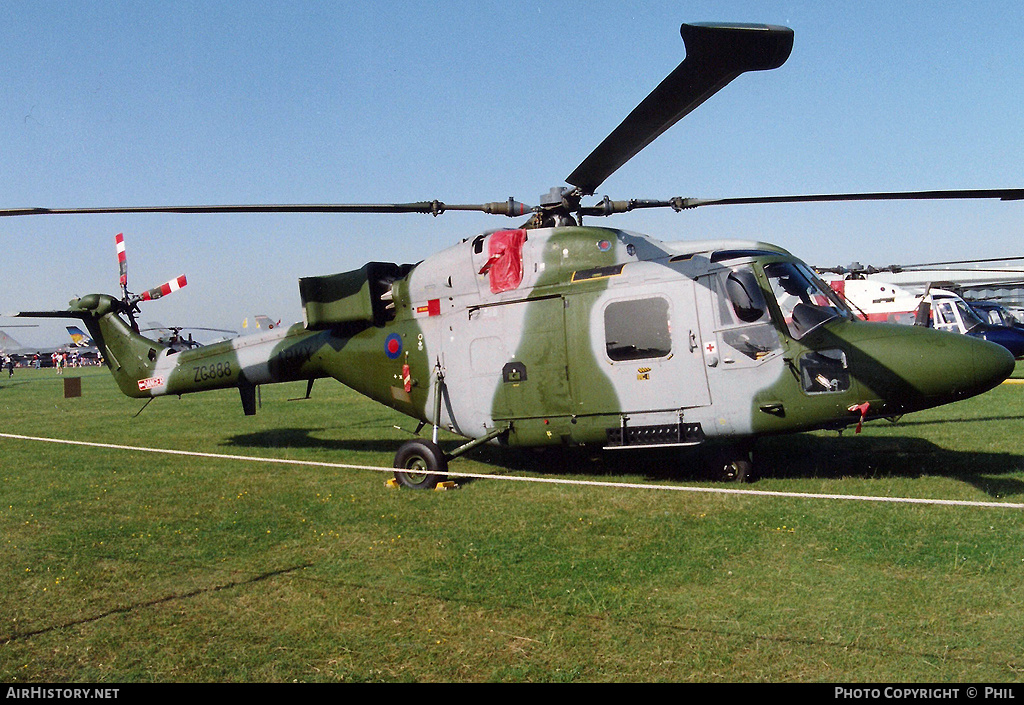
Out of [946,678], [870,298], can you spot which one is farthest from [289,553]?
[870,298]

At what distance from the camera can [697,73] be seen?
495cm

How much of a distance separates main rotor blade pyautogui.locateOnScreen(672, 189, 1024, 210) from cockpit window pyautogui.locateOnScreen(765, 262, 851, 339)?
113 centimetres

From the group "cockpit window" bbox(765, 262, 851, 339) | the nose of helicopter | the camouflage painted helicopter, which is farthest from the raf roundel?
the nose of helicopter

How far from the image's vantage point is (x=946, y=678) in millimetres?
4141

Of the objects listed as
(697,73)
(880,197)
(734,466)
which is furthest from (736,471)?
(697,73)

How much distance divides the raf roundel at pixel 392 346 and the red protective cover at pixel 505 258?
183 cm

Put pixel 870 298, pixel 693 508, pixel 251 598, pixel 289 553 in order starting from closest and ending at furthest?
pixel 251 598 < pixel 289 553 < pixel 693 508 < pixel 870 298

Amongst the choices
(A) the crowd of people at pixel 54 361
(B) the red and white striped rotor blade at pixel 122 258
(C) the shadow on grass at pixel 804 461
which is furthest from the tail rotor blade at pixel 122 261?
(A) the crowd of people at pixel 54 361

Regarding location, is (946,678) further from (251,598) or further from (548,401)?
(548,401)

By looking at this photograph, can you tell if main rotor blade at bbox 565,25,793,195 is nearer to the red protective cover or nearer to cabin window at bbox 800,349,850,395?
the red protective cover

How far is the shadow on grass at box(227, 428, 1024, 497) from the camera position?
30.3 ft

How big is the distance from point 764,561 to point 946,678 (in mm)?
2090

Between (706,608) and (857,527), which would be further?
(857,527)

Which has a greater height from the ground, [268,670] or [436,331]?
[436,331]
